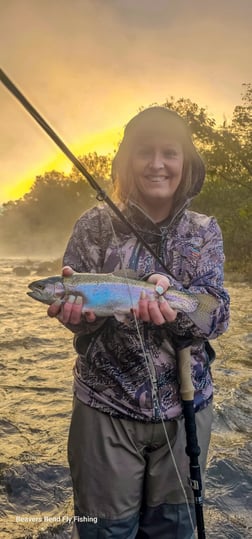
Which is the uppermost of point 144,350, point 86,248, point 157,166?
point 157,166

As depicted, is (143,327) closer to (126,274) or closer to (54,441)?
(126,274)

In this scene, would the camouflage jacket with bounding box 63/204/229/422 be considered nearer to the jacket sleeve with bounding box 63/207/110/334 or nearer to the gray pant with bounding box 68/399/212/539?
the jacket sleeve with bounding box 63/207/110/334

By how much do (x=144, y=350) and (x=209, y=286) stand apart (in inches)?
22.5

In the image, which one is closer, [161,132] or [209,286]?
[209,286]

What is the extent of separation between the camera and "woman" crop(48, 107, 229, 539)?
10.6ft

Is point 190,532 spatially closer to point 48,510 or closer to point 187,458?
point 187,458

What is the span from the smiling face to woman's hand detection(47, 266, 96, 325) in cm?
77

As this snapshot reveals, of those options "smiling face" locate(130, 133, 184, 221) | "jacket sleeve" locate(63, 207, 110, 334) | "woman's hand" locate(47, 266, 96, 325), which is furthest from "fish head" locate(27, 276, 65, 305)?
"smiling face" locate(130, 133, 184, 221)

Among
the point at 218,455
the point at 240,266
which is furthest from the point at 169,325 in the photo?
the point at 240,266

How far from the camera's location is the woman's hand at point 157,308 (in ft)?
10.2

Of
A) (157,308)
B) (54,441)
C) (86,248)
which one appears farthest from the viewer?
(54,441)

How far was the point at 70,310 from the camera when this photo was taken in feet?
10.4

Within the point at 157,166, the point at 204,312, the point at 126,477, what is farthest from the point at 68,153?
the point at 126,477

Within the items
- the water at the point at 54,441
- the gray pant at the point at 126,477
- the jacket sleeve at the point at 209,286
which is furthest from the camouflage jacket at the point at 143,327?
the water at the point at 54,441
